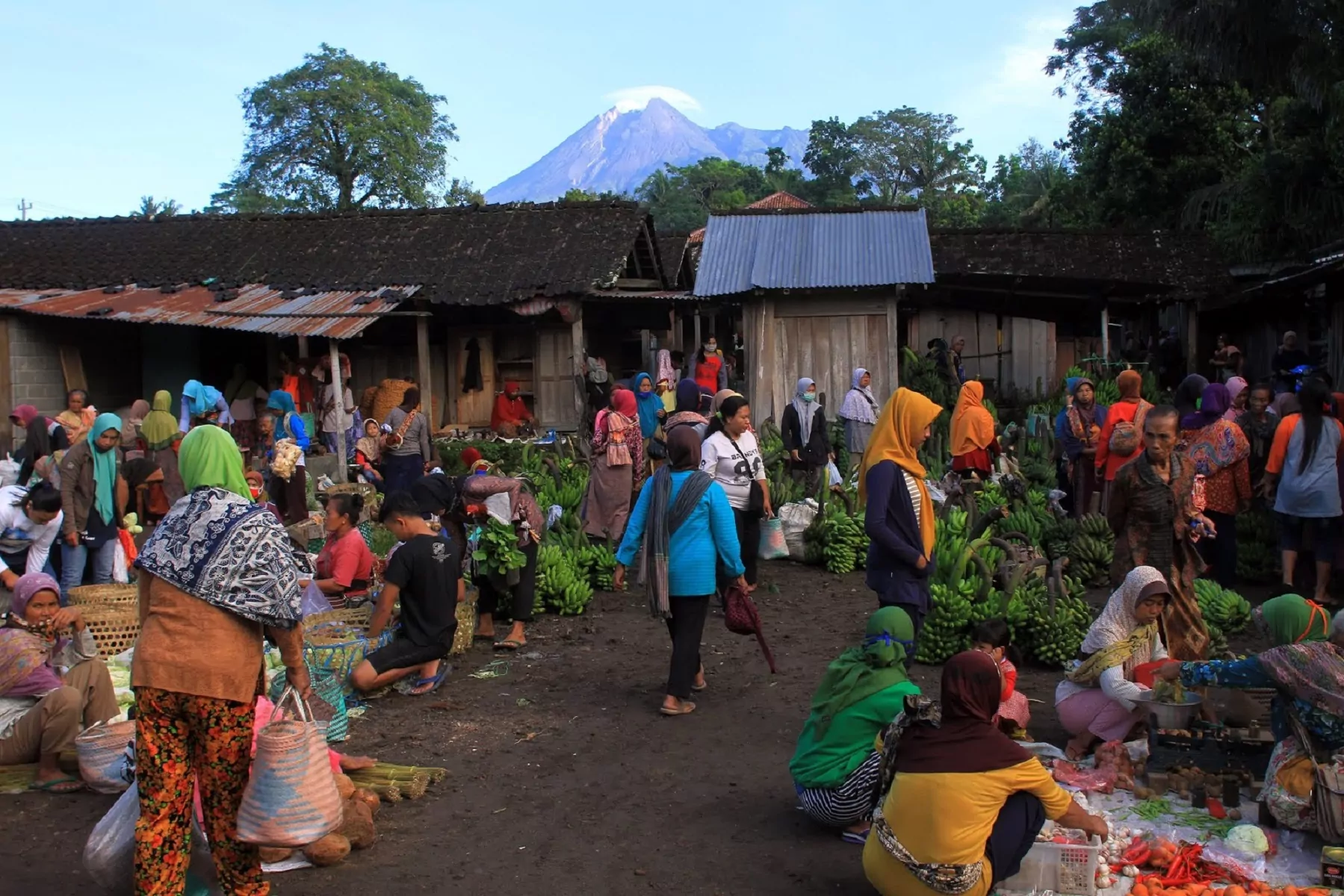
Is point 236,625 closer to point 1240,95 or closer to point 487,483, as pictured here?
point 487,483

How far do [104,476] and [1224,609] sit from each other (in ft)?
26.6

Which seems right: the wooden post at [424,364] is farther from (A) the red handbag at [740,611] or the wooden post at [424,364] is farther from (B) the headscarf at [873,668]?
(B) the headscarf at [873,668]

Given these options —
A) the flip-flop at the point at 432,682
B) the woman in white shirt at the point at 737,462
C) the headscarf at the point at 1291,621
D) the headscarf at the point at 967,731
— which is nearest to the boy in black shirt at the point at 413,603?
the flip-flop at the point at 432,682

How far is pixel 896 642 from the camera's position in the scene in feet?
15.8

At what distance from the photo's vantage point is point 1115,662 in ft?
18.3

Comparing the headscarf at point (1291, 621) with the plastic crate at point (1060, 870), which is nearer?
the plastic crate at point (1060, 870)

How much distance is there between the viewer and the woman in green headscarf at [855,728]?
4730mm

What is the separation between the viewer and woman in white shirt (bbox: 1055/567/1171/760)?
553 centimetres

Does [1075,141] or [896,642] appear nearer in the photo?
[896,642]

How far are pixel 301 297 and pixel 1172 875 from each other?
49.8 ft

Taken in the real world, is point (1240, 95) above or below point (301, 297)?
above

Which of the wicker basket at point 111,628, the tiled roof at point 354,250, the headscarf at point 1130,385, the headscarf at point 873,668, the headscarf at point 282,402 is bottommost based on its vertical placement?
the wicker basket at point 111,628

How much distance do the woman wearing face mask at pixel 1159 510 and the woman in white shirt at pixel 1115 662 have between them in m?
1.08

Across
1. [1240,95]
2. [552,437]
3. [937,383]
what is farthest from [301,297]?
[1240,95]
